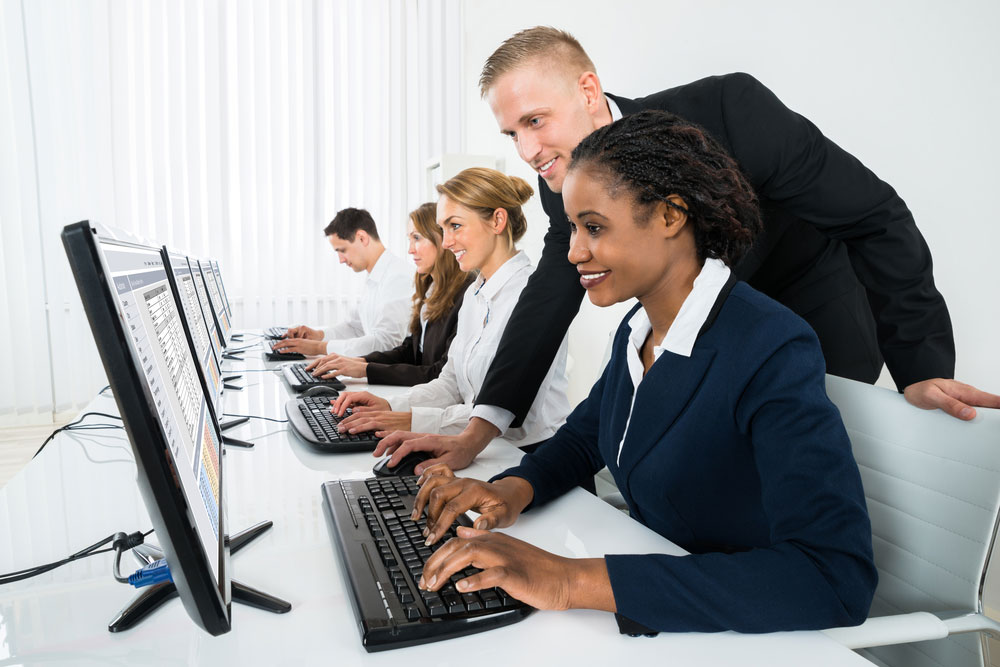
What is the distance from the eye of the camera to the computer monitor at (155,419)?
452 millimetres

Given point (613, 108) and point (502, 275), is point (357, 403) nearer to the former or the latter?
point (502, 275)

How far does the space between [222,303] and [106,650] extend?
2339 mm

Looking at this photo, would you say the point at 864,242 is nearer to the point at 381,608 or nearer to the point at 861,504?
the point at 861,504

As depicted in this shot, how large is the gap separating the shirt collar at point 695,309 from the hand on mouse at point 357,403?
817 millimetres

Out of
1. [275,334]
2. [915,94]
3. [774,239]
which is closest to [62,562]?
[774,239]

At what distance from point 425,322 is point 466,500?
1699 millimetres

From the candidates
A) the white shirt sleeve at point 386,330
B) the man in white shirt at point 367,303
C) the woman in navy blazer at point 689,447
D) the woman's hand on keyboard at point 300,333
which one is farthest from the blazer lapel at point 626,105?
the woman's hand on keyboard at point 300,333

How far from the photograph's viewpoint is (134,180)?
4137mm

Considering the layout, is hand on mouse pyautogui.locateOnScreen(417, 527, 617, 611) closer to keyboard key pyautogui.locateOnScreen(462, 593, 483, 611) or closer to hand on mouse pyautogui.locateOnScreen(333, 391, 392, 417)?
keyboard key pyautogui.locateOnScreen(462, 593, 483, 611)

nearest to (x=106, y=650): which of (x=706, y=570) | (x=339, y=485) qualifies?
(x=339, y=485)

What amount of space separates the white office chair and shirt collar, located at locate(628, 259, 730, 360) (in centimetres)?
→ 37

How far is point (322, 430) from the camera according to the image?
4.53ft

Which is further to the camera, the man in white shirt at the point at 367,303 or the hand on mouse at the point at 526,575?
the man in white shirt at the point at 367,303

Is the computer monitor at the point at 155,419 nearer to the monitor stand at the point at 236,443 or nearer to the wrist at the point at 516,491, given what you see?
the wrist at the point at 516,491
